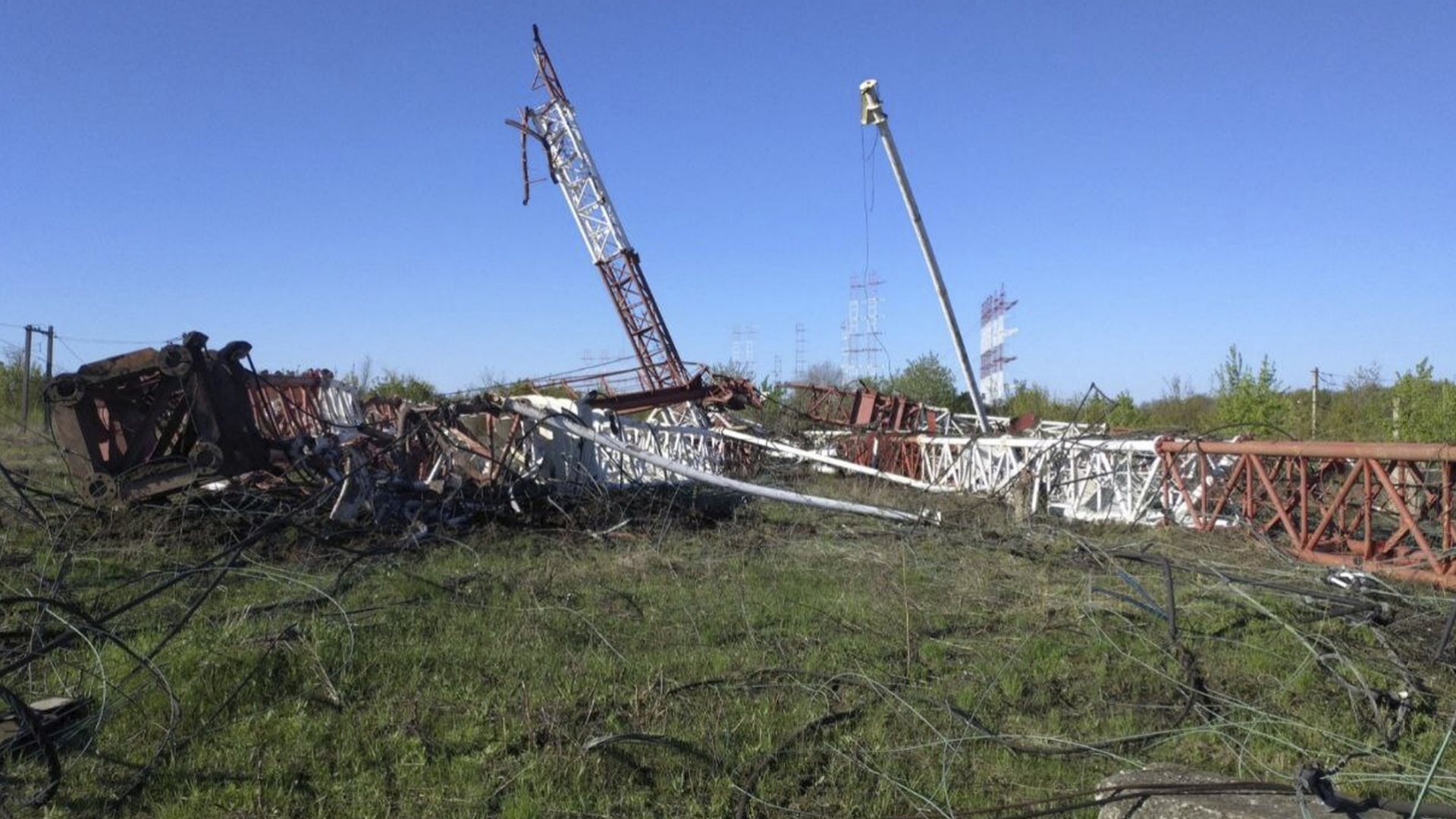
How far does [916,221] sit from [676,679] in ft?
41.6

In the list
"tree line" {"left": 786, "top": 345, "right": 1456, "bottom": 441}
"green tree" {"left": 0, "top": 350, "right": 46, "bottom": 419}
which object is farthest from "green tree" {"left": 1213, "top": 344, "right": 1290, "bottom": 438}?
"green tree" {"left": 0, "top": 350, "right": 46, "bottom": 419}

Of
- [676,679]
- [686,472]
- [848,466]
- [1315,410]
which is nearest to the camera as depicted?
[676,679]

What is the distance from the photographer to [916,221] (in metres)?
16.0

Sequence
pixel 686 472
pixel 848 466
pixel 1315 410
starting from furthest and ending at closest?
pixel 1315 410 → pixel 848 466 → pixel 686 472

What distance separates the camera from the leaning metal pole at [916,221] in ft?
51.5

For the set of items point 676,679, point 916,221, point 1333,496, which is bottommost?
point 676,679

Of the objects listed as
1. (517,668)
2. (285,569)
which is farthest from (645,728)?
(285,569)

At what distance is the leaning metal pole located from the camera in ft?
51.5

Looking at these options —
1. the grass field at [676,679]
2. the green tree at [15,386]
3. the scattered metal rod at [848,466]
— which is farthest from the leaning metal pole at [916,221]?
the green tree at [15,386]

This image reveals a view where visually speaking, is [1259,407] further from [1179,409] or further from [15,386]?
[15,386]

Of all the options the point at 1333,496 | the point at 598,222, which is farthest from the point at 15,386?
the point at 1333,496

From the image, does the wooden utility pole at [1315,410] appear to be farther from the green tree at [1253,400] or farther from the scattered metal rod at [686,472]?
the scattered metal rod at [686,472]

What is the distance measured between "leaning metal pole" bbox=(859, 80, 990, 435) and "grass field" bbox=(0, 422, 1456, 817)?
25.8ft

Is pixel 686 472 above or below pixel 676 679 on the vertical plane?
above
